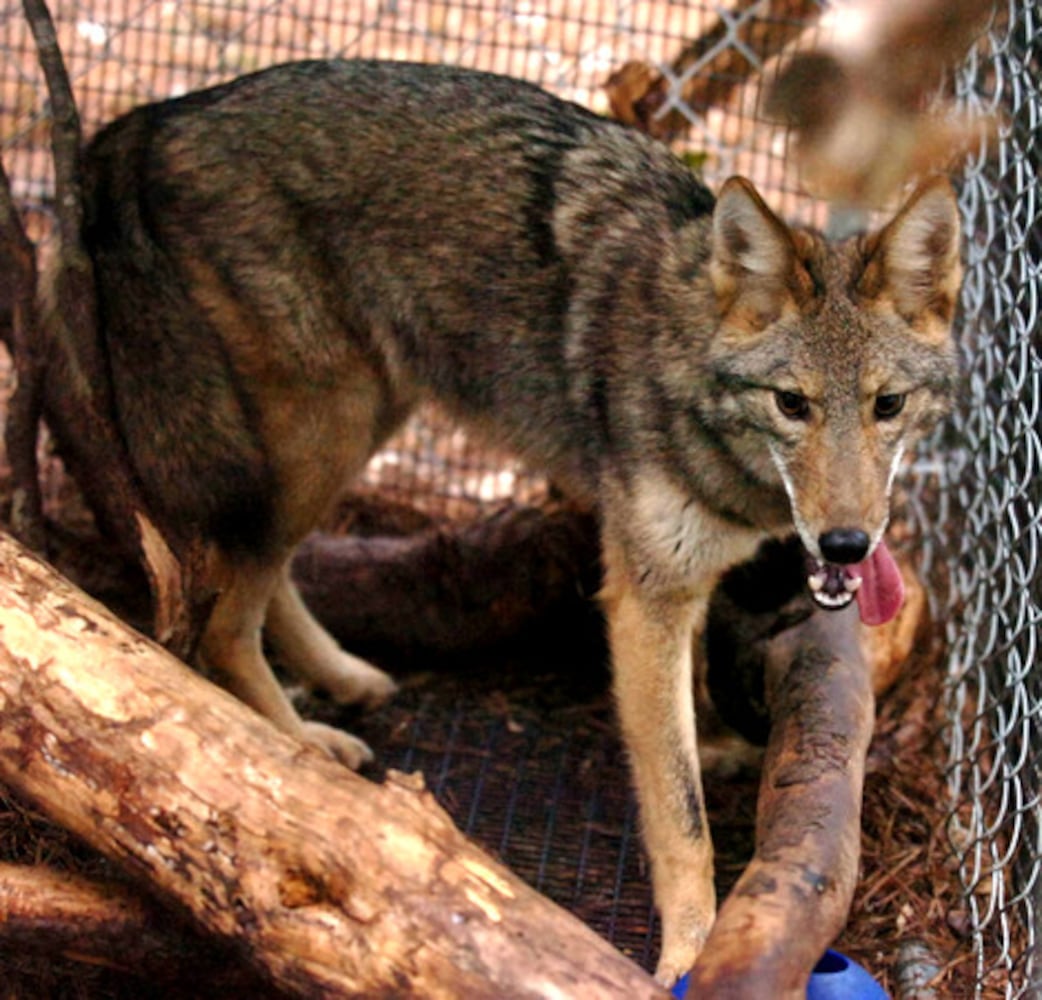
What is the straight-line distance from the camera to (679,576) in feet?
11.7

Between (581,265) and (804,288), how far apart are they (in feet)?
2.38

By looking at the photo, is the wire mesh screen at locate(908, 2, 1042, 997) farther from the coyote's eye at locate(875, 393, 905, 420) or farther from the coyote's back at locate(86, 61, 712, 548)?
the coyote's back at locate(86, 61, 712, 548)

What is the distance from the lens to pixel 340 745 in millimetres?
4230

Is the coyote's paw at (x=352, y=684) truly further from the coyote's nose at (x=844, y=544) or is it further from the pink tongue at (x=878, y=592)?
the coyote's nose at (x=844, y=544)

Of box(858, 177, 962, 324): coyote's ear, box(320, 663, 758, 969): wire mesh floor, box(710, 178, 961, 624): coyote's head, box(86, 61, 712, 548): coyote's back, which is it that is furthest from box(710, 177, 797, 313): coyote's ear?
box(320, 663, 758, 969): wire mesh floor

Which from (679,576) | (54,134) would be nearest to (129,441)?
(54,134)

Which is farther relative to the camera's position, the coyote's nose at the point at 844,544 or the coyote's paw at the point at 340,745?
the coyote's paw at the point at 340,745

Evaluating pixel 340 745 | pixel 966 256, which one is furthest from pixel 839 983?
pixel 966 256

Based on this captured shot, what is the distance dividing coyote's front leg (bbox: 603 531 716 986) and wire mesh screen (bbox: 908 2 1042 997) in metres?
0.70

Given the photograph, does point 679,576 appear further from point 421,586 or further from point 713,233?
point 421,586

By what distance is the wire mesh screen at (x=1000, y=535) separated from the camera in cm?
347

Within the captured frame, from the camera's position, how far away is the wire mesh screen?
137 inches

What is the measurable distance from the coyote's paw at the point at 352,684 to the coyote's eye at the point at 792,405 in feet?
6.44

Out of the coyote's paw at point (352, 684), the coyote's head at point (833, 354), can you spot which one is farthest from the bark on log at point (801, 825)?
the coyote's paw at point (352, 684)
